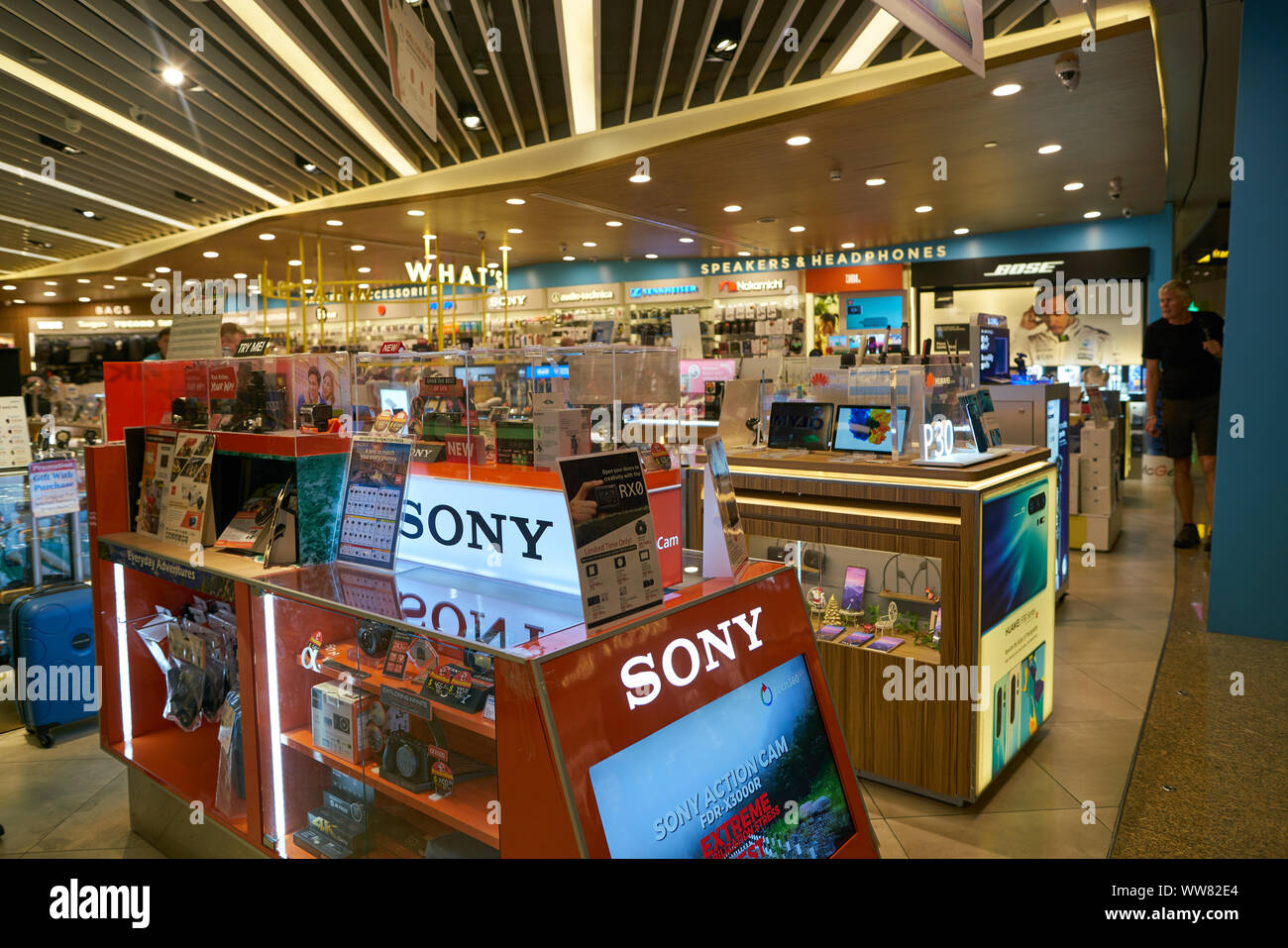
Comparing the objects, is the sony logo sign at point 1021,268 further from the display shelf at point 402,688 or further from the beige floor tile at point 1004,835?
the display shelf at point 402,688

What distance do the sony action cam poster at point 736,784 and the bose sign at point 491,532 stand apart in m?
0.41

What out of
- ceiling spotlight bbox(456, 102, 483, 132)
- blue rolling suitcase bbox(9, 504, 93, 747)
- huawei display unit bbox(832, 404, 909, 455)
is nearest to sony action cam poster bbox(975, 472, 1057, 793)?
huawei display unit bbox(832, 404, 909, 455)

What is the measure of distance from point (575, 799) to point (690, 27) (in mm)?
5745

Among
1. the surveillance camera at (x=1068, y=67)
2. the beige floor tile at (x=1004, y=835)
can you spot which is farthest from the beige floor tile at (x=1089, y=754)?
the surveillance camera at (x=1068, y=67)

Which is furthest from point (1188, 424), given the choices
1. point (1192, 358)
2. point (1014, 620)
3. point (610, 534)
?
point (610, 534)

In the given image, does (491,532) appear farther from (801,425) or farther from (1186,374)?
(1186,374)

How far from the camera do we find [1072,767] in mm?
2891

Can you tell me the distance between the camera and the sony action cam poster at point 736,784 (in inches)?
49.9

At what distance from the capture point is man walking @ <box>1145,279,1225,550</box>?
5.53 m

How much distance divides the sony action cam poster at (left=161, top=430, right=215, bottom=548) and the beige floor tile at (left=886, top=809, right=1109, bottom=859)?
7.50 feet

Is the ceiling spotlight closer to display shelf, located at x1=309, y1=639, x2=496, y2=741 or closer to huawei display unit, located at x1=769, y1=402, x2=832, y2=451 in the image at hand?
huawei display unit, located at x1=769, y1=402, x2=832, y2=451

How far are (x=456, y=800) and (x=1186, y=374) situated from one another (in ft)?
19.3

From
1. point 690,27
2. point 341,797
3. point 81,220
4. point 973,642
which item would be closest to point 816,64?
point 690,27

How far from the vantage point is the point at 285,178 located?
8680 millimetres
